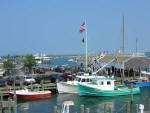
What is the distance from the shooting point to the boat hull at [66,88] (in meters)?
44.6

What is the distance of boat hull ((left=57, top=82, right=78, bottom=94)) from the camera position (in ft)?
146

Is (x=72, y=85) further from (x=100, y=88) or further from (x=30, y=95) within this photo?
(x=30, y=95)

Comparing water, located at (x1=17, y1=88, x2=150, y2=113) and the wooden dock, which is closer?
water, located at (x1=17, y1=88, x2=150, y2=113)

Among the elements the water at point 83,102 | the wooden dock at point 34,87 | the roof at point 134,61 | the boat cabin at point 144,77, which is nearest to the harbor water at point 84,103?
the water at point 83,102

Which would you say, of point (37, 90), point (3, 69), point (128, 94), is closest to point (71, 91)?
point (37, 90)

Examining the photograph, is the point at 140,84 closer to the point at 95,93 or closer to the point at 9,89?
the point at 95,93

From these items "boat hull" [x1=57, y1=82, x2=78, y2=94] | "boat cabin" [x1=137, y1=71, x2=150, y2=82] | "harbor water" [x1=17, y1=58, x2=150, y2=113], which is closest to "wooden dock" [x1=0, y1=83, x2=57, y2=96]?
"boat hull" [x1=57, y1=82, x2=78, y2=94]

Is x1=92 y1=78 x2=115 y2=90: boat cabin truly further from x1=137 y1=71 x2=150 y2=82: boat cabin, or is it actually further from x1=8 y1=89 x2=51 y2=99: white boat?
x1=137 y1=71 x2=150 y2=82: boat cabin

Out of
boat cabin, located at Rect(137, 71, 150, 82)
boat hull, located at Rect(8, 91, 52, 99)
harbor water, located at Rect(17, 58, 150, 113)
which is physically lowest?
harbor water, located at Rect(17, 58, 150, 113)

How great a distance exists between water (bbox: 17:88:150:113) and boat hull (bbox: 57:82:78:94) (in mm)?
962

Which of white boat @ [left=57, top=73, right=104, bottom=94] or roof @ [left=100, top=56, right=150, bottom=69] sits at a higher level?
roof @ [left=100, top=56, right=150, bottom=69]

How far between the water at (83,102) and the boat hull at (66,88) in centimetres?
96

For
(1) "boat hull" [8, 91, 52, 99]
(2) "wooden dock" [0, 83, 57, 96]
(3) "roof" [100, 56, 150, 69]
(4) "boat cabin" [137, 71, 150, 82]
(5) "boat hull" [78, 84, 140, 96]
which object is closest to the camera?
(1) "boat hull" [8, 91, 52, 99]

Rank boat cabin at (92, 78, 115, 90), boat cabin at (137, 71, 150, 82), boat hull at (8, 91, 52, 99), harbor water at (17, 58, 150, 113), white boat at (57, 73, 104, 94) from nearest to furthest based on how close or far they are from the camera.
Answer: harbor water at (17, 58, 150, 113)
boat hull at (8, 91, 52, 99)
boat cabin at (92, 78, 115, 90)
white boat at (57, 73, 104, 94)
boat cabin at (137, 71, 150, 82)
